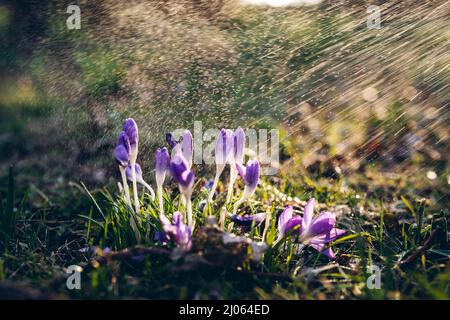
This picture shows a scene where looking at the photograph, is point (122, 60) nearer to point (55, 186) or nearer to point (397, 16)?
point (55, 186)

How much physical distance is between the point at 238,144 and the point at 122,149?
39 centimetres

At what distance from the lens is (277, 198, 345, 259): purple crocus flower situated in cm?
178

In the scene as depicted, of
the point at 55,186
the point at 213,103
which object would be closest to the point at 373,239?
the point at 213,103

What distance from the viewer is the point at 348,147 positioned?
11.1 ft

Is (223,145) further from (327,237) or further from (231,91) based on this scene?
(231,91)

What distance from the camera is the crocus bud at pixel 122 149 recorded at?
5.75 feet

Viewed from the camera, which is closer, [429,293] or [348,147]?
[429,293]

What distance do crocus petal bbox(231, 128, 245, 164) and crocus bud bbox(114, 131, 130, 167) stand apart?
0.36 metres

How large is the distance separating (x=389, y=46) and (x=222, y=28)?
1109mm

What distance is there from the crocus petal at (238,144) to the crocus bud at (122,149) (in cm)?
36

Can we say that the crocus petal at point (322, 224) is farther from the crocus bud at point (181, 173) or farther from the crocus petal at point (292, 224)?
the crocus bud at point (181, 173)

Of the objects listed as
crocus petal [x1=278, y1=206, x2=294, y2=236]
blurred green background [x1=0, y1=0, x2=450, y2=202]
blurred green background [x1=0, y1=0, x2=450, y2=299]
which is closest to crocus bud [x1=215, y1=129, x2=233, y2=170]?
crocus petal [x1=278, y1=206, x2=294, y2=236]

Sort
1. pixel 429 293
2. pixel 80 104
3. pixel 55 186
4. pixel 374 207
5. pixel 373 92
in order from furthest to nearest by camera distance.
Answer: pixel 373 92 → pixel 80 104 → pixel 55 186 → pixel 374 207 → pixel 429 293

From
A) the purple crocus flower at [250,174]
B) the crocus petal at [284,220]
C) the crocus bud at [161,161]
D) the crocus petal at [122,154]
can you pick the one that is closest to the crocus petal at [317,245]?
the crocus petal at [284,220]
